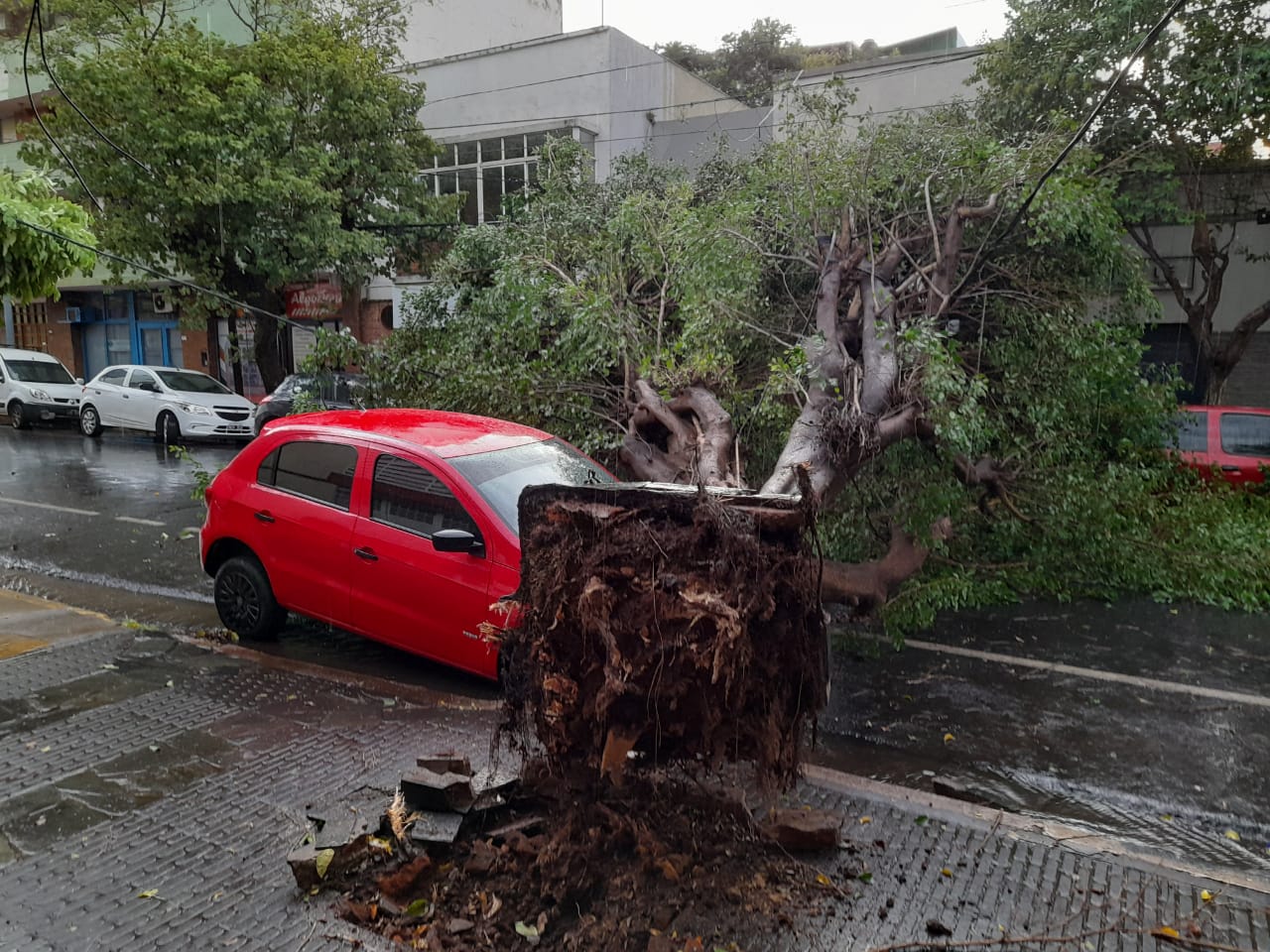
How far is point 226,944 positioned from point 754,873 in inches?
78.5

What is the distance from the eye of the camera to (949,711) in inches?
242

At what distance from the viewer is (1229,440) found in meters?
10.8

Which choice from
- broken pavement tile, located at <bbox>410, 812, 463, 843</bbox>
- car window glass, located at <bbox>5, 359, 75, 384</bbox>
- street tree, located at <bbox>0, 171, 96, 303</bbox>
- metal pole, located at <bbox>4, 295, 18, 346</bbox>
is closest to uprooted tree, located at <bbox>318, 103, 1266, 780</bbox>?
broken pavement tile, located at <bbox>410, 812, 463, 843</bbox>

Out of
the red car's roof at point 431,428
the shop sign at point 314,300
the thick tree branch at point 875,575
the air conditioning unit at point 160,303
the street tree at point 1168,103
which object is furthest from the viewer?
the air conditioning unit at point 160,303

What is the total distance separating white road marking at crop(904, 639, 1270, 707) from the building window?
16439 mm

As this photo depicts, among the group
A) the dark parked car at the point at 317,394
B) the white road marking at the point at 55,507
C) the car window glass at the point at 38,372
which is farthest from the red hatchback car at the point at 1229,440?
the car window glass at the point at 38,372

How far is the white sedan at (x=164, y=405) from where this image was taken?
18969mm

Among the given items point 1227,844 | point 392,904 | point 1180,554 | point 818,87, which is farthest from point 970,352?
point 818,87

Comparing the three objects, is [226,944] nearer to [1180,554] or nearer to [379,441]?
[379,441]

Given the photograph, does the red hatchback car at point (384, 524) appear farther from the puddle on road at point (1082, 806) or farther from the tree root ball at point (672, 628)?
the puddle on road at point (1082, 806)

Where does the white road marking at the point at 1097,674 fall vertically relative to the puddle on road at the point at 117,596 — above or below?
below

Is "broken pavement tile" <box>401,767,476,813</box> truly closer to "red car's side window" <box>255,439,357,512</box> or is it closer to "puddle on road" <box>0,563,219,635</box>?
"red car's side window" <box>255,439,357,512</box>

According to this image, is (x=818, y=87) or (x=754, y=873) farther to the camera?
(x=818, y=87)

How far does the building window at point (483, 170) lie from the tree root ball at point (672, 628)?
18.9 meters
